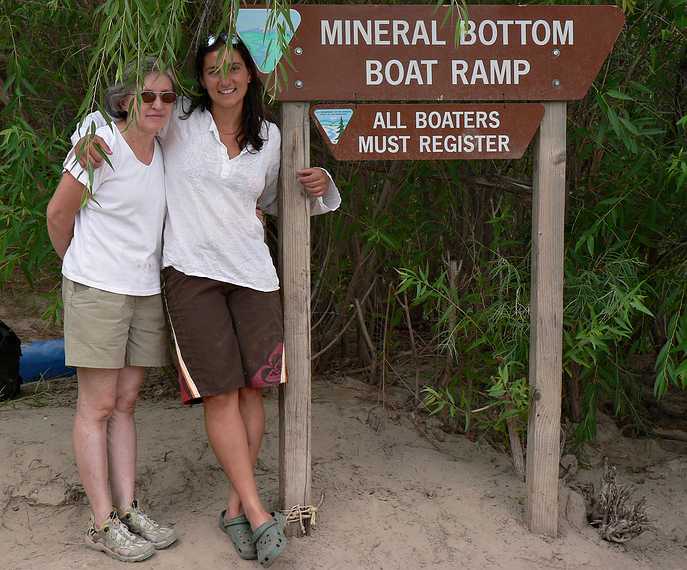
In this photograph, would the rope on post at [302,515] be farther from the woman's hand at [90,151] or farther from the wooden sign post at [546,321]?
the woman's hand at [90,151]

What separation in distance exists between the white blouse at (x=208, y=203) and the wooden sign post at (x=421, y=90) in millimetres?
239

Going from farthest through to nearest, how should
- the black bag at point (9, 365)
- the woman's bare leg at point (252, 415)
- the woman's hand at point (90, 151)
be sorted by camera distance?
the black bag at point (9, 365), the woman's bare leg at point (252, 415), the woman's hand at point (90, 151)

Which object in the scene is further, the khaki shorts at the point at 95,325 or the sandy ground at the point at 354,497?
the sandy ground at the point at 354,497

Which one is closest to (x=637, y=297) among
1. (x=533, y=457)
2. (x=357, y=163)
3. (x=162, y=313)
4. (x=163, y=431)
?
(x=533, y=457)

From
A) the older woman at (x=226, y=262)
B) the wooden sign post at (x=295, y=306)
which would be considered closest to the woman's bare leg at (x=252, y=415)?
the older woman at (x=226, y=262)

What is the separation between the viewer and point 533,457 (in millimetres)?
4203

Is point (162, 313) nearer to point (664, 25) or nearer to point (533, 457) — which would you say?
point (533, 457)

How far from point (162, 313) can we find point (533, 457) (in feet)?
5.27

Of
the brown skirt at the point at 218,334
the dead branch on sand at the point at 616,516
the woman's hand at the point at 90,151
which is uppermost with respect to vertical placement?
the woman's hand at the point at 90,151

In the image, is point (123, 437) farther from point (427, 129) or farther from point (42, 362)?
point (42, 362)

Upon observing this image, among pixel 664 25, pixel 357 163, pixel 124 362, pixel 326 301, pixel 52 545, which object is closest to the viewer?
pixel 124 362

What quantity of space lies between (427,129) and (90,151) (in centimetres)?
126

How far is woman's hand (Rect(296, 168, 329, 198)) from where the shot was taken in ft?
12.7

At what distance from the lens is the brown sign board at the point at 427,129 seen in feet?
12.7
